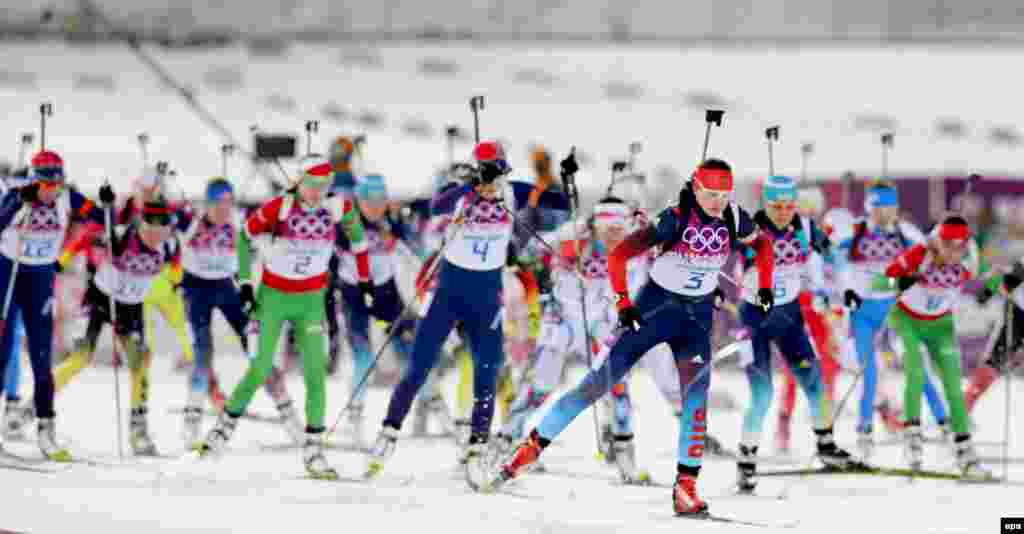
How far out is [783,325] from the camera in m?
12.2

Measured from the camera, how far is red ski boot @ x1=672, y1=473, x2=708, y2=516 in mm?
9711

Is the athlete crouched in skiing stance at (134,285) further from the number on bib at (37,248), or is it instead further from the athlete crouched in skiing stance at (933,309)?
the athlete crouched in skiing stance at (933,309)

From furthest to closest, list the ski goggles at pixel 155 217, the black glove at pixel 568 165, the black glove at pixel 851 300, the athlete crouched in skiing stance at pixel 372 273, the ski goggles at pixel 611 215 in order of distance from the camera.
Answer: the athlete crouched in skiing stance at pixel 372 273 → the ski goggles at pixel 155 217 → the black glove at pixel 851 300 → the ski goggles at pixel 611 215 → the black glove at pixel 568 165

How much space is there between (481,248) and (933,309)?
3837 millimetres

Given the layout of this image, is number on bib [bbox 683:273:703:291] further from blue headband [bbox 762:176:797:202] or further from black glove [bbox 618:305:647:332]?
blue headband [bbox 762:176:797:202]

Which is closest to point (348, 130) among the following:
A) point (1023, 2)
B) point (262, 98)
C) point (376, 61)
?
point (262, 98)

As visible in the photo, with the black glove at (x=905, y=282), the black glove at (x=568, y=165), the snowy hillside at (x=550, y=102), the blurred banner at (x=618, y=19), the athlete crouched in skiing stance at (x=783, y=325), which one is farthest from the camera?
the blurred banner at (x=618, y=19)

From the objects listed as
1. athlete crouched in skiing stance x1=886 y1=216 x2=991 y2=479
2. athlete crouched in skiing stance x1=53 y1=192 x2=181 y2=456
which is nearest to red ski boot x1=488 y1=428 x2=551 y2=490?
athlete crouched in skiing stance x1=886 y1=216 x2=991 y2=479

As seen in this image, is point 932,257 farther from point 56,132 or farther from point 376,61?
point 376,61

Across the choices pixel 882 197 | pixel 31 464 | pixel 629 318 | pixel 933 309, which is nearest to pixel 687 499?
pixel 629 318

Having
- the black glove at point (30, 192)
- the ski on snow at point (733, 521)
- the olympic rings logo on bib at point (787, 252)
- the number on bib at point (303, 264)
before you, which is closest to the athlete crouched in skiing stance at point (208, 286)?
the black glove at point (30, 192)

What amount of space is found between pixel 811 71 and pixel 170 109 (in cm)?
1742

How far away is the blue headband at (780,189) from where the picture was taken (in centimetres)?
1220

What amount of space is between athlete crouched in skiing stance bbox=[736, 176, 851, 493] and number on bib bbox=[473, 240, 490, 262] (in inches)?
73.9
